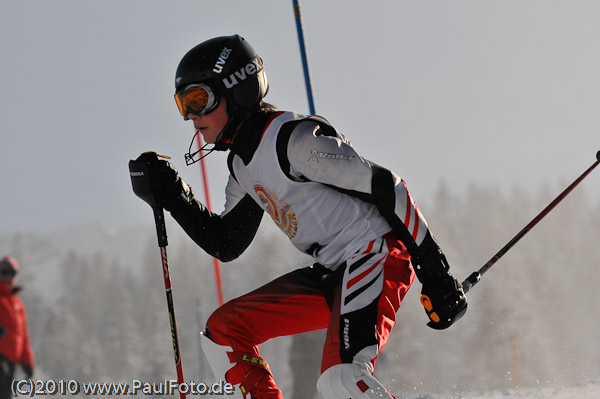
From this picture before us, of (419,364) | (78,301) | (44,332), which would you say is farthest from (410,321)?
(78,301)

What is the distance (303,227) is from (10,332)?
5323mm

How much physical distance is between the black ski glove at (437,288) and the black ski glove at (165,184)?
130 cm

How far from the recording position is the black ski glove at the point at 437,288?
3.17 m

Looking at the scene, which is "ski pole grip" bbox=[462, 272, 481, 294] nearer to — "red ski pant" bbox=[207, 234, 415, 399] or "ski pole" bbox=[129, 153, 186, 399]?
"red ski pant" bbox=[207, 234, 415, 399]

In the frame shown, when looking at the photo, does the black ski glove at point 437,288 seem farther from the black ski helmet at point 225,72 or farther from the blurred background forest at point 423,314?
the blurred background forest at point 423,314

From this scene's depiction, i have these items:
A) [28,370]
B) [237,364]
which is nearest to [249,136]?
[237,364]

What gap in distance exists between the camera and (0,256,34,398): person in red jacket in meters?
7.62

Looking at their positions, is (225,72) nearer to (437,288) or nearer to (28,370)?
(437,288)

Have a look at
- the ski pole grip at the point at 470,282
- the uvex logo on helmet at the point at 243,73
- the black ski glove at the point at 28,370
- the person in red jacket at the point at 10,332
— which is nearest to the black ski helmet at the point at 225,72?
A: the uvex logo on helmet at the point at 243,73

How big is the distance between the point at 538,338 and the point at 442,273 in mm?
48685

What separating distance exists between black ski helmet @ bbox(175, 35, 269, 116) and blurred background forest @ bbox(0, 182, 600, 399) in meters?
29.6

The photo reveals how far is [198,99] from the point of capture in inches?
139

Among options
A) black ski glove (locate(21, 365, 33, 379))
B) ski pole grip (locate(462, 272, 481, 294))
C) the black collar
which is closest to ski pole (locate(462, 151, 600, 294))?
ski pole grip (locate(462, 272, 481, 294))

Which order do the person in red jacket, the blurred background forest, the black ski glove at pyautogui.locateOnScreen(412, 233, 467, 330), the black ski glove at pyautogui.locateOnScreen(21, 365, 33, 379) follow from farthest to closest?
the blurred background forest → the black ski glove at pyautogui.locateOnScreen(21, 365, 33, 379) → the person in red jacket → the black ski glove at pyautogui.locateOnScreen(412, 233, 467, 330)
